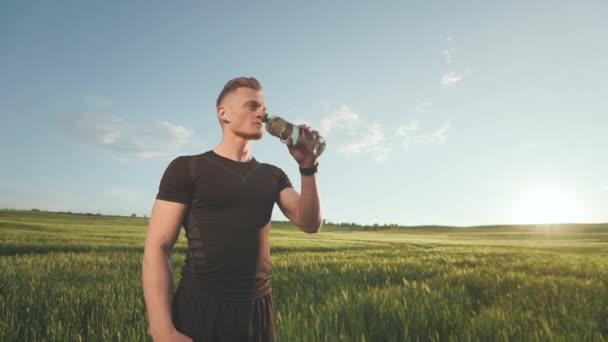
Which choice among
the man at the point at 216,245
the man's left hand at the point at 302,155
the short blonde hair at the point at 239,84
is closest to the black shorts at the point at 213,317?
the man at the point at 216,245

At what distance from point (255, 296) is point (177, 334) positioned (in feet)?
1.66

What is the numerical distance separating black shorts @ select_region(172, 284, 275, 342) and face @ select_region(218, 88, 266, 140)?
3.50ft

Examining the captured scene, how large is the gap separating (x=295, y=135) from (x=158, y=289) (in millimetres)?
1225

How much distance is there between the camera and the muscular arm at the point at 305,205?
2674mm

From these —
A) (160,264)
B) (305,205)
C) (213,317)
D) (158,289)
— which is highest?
(305,205)

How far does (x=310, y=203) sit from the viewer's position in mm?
2705

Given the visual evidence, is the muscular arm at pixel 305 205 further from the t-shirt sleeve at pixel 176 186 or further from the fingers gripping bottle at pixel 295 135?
the t-shirt sleeve at pixel 176 186

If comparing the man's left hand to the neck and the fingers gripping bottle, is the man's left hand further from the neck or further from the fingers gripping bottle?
the neck

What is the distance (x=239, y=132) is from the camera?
2662 mm

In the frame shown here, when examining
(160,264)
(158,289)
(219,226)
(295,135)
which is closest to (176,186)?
(219,226)

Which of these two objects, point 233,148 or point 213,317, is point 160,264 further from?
point 233,148

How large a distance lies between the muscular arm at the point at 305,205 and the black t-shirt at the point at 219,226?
0.32 metres

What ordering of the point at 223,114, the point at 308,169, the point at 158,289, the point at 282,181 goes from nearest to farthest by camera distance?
1. the point at 158,289
2. the point at 308,169
3. the point at 223,114
4. the point at 282,181

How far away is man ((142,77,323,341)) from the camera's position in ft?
7.77
